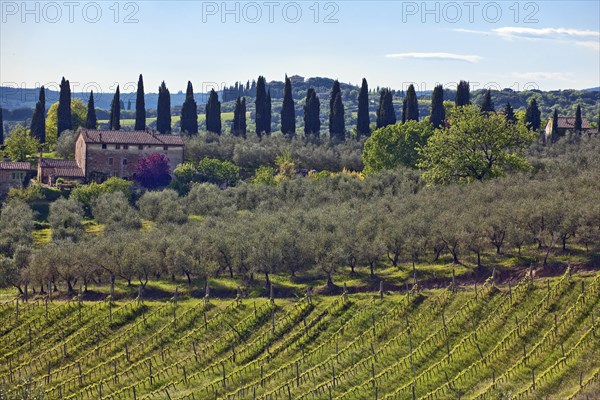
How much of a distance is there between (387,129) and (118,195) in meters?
31.6

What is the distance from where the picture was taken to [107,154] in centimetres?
10619

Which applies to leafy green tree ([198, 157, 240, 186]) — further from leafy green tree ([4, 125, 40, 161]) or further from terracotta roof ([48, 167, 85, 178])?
leafy green tree ([4, 125, 40, 161])

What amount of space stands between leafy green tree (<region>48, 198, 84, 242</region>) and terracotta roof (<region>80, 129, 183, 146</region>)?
16.4 metres

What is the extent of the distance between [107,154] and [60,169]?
19.2 ft

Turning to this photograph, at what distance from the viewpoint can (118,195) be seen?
90562mm

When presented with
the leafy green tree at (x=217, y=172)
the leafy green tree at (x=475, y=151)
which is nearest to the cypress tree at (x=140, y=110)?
the leafy green tree at (x=217, y=172)

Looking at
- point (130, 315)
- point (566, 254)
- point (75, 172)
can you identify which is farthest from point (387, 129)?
point (130, 315)

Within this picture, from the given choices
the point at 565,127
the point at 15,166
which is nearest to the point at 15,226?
the point at 15,166

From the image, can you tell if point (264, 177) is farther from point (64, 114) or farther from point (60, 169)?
point (64, 114)

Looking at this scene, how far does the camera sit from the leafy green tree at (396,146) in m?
102

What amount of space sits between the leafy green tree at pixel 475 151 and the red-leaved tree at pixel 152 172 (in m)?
33.1

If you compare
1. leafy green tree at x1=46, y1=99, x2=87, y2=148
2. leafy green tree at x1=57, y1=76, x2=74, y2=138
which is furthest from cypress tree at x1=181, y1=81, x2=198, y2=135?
leafy green tree at x1=46, y1=99, x2=87, y2=148

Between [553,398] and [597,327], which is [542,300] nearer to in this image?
[597,327]

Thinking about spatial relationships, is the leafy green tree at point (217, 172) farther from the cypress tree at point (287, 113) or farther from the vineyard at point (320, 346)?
the vineyard at point (320, 346)
